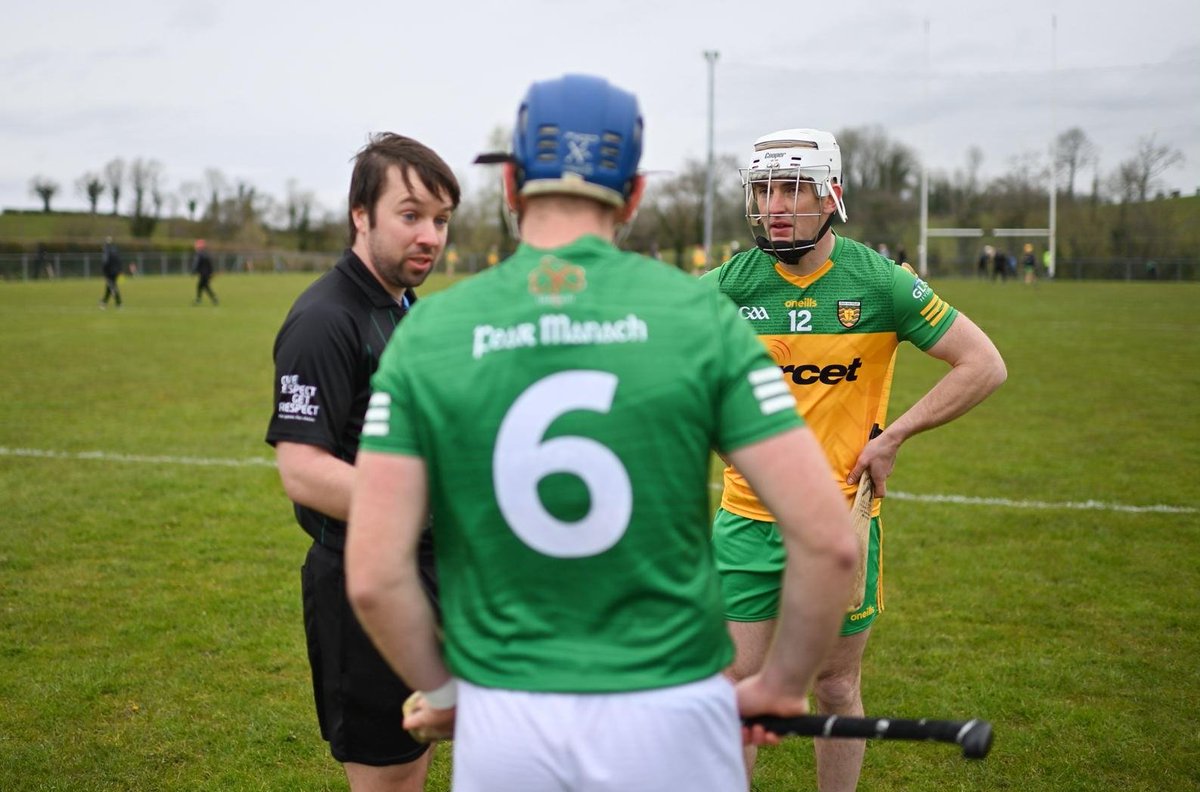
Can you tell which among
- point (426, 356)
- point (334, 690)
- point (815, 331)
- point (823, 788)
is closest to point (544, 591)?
point (426, 356)

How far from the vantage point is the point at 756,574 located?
405cm

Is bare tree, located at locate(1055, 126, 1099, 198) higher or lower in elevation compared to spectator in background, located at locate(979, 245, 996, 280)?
higher

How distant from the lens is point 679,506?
1.94m

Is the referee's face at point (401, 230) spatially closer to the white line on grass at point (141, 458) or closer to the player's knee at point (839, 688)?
the player's knee at point (839, 688)

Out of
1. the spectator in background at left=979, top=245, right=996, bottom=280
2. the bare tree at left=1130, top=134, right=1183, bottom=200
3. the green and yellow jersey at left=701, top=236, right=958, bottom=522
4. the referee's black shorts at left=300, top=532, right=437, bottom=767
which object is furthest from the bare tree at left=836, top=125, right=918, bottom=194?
the referee's black shorts at left=300, top=532, right=437, bottom=767

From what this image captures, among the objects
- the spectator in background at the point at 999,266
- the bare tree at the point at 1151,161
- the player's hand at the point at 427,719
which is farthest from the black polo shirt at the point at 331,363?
the spectator in background at the point at 999,266

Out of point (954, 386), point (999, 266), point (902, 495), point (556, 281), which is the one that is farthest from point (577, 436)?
point (999, 266)

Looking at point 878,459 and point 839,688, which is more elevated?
point 878,459

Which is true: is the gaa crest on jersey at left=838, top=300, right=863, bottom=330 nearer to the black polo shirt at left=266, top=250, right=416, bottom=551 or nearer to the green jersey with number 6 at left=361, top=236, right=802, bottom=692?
the black polo shirt at left=266, top=250, right=416, bottom=551

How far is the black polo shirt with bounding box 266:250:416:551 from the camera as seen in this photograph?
293cm

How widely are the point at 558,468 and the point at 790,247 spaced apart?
8.22ft

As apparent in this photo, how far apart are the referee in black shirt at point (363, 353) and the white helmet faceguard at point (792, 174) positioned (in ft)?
4.46

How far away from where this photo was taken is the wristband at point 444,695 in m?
2.05

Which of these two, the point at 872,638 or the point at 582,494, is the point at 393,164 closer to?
the point at 582,494
